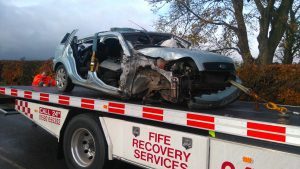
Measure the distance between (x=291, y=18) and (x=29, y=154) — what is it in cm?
1428

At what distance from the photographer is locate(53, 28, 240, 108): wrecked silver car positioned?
5180 millimetres

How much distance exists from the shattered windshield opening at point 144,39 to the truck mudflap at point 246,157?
2.41 metres

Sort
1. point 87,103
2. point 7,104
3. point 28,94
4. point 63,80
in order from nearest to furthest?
point 87,103
point 63,80
point 28,94
point 7,104

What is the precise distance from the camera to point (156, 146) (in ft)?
15.7

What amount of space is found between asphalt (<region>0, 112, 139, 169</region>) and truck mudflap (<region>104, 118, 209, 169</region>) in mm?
481

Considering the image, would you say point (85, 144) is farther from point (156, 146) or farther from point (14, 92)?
point (14, 92)

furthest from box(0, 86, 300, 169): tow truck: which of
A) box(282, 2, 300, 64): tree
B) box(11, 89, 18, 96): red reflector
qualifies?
box(282, 2, 300, 64): tree

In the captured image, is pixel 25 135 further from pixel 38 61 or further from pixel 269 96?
pixel 38 61

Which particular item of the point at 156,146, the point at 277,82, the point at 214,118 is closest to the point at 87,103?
the point at 156,146

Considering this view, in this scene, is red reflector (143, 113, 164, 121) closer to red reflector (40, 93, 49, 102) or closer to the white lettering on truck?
the white lettering on truck

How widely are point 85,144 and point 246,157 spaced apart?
2808 mm

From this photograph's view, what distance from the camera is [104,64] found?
670 cm

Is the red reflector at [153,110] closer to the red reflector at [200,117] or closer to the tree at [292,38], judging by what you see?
the red reflector at [200,117]

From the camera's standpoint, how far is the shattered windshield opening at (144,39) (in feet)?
20.3
